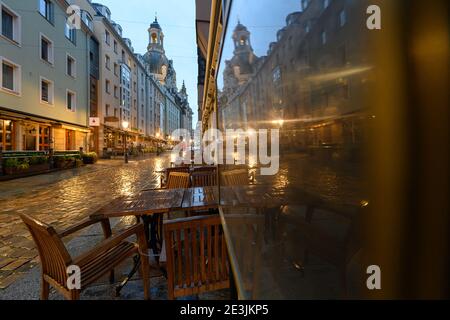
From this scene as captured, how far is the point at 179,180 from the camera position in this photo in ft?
15.0

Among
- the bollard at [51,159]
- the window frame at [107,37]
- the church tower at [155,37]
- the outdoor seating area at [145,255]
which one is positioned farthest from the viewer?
the church tower at [155,37]

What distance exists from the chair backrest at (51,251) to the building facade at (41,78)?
43.7 feet

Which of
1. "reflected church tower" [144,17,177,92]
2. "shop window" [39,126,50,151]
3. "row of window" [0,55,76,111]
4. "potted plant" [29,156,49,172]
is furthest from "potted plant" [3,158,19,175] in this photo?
"reflected church tower" [144,17,177,92]

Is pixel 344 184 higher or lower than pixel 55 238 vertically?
higher

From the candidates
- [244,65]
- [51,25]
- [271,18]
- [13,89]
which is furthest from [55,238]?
[51,25]

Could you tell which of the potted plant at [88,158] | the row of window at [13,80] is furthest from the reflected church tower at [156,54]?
the row of window at [13,80]

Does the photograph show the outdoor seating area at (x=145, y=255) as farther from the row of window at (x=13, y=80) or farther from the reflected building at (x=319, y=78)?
the row of window at (x=13, y=80)

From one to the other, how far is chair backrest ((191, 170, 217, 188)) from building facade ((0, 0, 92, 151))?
39.0 ft

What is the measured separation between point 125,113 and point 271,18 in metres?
34.7

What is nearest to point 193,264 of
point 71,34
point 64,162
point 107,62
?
point 64,162

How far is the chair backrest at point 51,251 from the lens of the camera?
5.85 ft

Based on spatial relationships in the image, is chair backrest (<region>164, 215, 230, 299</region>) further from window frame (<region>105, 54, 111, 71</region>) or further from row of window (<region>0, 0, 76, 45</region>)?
window frame (<region>105, 54, 111, 71</region>)
